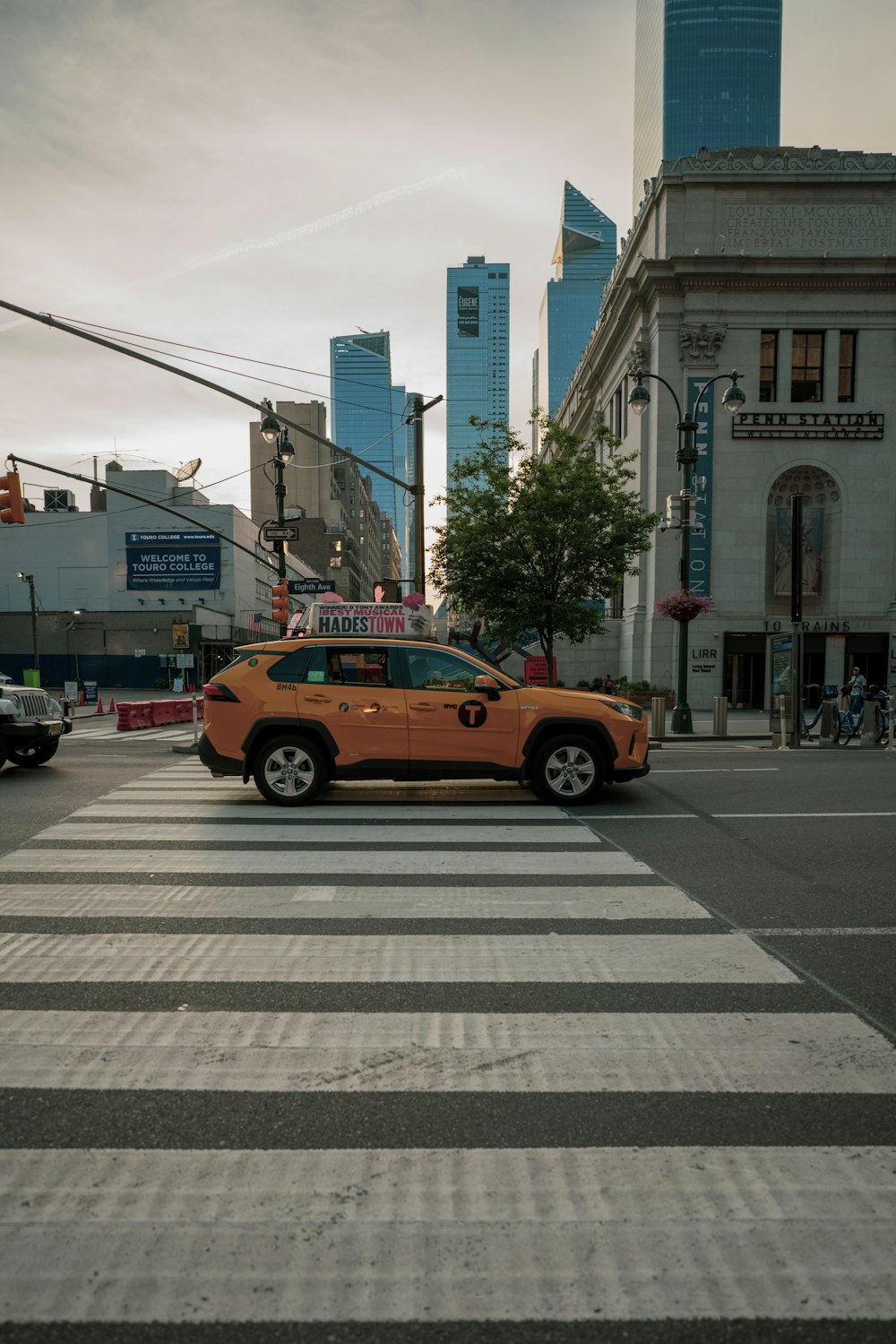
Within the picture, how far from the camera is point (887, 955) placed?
178 inches

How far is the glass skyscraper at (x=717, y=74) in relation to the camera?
181 metres

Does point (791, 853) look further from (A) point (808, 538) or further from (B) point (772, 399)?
(B) point (772, 399)

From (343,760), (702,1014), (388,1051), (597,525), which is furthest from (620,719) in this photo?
(597,525)

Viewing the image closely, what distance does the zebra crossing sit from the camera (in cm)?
210

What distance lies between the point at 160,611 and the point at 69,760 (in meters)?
38.6

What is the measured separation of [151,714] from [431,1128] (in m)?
24.5

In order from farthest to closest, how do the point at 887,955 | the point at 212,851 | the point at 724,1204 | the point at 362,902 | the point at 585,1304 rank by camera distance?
the point at 212,851 → the point at 362,902 → the point at 887,955 → the point at 724,1204 → the point at 585,1304

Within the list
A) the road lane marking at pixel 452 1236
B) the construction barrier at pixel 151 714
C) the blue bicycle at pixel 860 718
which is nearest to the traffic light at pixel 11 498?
the construction barrier at pixel 151 714

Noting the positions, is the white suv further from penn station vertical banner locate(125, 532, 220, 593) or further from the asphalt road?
penn station vertical banner locate(125, 532, 220, 593)

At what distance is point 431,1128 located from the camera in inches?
112

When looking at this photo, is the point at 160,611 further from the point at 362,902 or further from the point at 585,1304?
the point at 585,1304

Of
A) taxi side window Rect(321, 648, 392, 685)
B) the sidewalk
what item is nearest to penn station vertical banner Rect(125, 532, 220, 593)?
the sidewalk

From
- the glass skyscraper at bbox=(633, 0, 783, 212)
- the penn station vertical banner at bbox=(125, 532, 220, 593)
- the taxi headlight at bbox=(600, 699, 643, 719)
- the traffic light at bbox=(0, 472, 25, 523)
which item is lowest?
the taxi headlight at bbox=(600, 699, 643, 719)

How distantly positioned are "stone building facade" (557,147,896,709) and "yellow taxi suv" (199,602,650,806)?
964 inches
